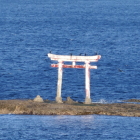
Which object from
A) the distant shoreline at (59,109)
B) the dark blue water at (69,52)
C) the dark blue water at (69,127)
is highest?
the dark blue water at (69,52)

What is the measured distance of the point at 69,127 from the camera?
4566 centimetres

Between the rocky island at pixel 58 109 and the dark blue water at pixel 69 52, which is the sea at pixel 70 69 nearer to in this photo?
the dark blue water at pixel 69 52

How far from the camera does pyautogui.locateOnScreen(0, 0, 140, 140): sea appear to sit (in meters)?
45.4

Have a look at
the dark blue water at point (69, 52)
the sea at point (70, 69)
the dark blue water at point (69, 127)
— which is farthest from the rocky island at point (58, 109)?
the dark blue water at point (69, 52)

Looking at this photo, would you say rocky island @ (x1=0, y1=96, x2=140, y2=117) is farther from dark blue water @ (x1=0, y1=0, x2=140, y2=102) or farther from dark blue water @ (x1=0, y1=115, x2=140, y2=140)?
dark blue water @ (x1=0, y1=0, x2=140, y2=102)

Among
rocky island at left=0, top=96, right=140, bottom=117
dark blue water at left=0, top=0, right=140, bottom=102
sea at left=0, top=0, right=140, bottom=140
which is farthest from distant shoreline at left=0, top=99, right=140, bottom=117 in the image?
dark blue water at left=0, top=0, right=140, bottom=102

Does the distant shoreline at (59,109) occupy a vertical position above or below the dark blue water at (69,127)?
above

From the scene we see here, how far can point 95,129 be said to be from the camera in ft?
149

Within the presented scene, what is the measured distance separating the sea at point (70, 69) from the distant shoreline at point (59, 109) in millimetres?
607

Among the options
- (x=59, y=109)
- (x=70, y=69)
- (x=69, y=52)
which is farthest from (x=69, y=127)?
(x=69, y=52)

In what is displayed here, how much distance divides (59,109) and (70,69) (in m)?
32.0

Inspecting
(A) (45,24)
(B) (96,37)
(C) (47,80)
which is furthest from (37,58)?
(A) (45,24)

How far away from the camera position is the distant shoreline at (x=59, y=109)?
4856 cm

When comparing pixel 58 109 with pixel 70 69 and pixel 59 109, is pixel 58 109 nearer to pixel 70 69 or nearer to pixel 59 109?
pixel 59 109
